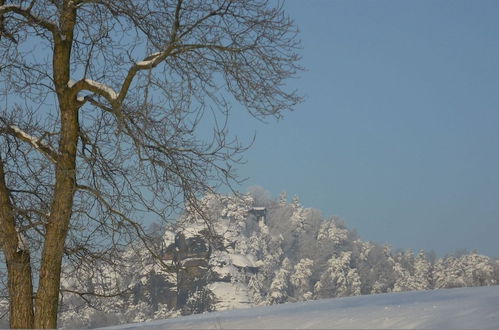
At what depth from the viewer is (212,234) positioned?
948 centimetres

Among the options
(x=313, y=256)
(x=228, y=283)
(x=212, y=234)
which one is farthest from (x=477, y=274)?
(x=212, y=234)

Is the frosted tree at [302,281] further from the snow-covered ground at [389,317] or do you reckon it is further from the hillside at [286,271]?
the snow-covered ground at [389,317]

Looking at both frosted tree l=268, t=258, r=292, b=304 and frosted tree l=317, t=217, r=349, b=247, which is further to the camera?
frosted tree l=317, t=217, r=349, b=247

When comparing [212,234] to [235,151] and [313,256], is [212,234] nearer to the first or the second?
[235,151]

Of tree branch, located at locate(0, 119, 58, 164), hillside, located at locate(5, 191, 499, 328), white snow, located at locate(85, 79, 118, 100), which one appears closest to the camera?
white snow, located at locate(85, 79, 118, 100)

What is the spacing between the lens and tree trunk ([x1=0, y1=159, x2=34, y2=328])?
9.15m

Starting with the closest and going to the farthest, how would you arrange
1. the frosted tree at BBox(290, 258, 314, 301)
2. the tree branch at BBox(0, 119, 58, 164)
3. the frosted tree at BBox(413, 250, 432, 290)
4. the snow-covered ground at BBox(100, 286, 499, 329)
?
the snow-covered ground at BBox(100, 286, 499, 329) < the tree branch at BBox(0, 119, 58, 164) < the frosted tree at BBox(413, 250, 432, 290) < the frosted tree at BBox(290, 258, 314, 301)

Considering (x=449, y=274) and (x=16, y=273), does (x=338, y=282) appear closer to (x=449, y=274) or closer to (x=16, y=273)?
(x=449, y=274)

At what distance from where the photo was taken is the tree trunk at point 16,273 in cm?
915

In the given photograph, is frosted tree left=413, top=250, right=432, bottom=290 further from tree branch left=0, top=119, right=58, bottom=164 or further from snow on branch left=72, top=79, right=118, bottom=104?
snow on branch left=72, top=79, right=118, bottom=104

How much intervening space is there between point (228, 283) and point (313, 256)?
1162 inches

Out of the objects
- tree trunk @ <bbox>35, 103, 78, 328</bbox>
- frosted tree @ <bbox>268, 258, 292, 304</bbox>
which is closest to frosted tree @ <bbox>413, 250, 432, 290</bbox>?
frosted tree @ <bbox>268, 258, 292, 304</bbox>

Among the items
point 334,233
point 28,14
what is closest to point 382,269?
point 334,233

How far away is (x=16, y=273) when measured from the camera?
30.2 ft
